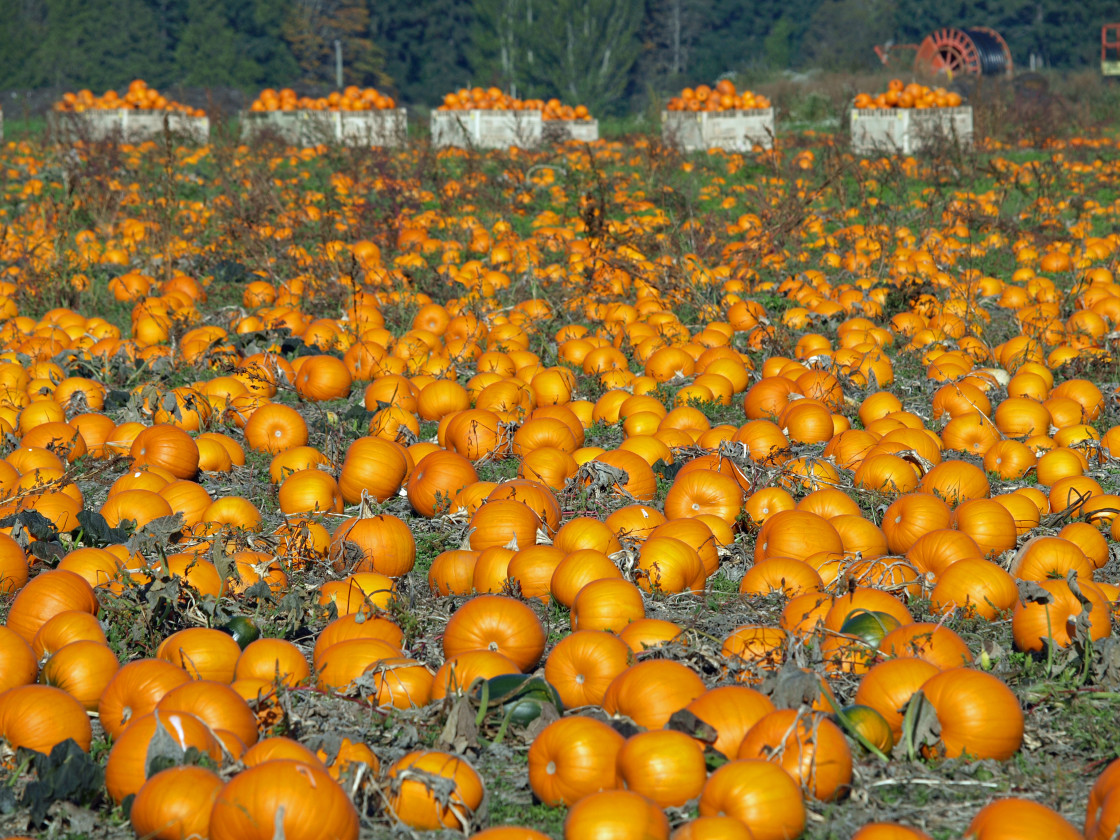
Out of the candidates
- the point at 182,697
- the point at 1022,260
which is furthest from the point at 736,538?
the point at 1022,260

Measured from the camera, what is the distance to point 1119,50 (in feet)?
191

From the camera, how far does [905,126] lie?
61.8 ft

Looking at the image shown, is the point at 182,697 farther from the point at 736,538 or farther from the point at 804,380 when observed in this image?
the point at 804,380

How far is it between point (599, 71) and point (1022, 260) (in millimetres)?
51917

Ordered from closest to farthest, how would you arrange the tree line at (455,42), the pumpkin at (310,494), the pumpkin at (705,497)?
1. the pumpkin at (705,497)
2. the pumpkin at (310,494)
3. the tree line at (455,42)

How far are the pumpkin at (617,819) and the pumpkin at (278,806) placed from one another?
621mm

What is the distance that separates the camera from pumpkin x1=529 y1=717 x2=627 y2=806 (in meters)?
3.04

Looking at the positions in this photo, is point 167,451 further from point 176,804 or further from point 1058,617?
point 1058,617

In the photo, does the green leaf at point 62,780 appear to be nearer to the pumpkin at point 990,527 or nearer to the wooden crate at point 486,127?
the pumpkin at point 990,527

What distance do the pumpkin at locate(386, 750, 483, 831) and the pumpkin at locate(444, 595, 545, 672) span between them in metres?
0.81

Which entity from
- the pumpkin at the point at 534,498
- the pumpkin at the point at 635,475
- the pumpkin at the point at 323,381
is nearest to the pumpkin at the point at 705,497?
the pumpkin at the point at 635,475

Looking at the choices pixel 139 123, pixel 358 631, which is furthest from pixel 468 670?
pixel 139 123

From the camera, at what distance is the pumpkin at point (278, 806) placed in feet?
8.86

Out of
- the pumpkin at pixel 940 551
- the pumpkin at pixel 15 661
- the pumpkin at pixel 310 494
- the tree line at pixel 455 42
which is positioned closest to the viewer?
the pumpkin at pixel 15 661
